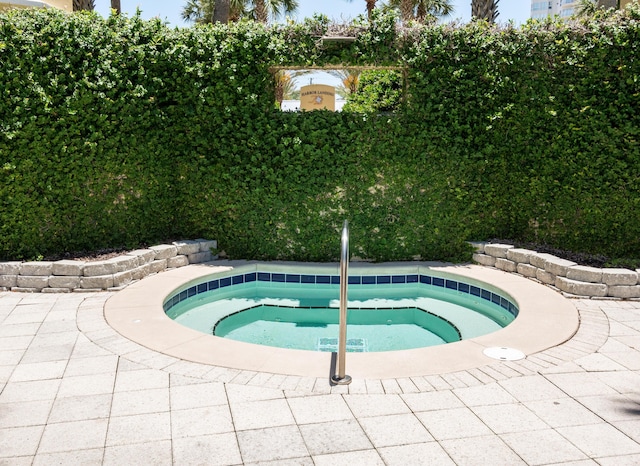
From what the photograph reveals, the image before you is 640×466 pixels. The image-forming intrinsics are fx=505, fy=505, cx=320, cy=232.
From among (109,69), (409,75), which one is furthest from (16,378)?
(409,75)

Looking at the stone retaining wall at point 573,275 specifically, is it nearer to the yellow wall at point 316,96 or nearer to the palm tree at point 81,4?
the yellow wall at point 316,96

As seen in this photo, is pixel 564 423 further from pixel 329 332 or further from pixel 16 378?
pixel 16 378

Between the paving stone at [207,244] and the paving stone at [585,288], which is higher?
the paving stone at [207,244]

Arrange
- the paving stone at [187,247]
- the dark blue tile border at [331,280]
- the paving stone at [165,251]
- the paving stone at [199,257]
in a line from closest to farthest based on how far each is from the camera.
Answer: the dark blue tile border at [331,280], the paving stone at [165,251], the paving stone at [187,247], the paving stone at [199,257]

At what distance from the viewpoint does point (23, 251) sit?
307 inches

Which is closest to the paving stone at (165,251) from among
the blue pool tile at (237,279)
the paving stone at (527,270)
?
the blue pool tile at (237,279)

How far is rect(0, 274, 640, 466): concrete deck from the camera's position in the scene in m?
3.32

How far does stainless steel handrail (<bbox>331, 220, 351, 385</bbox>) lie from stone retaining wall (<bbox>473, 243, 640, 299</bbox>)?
4.33m

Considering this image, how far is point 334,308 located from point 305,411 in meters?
3.65

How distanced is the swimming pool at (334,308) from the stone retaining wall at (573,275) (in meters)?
0.86

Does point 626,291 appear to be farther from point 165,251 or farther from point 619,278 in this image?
point 165,251

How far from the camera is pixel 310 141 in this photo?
28.7 feet

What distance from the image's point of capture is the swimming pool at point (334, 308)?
254 inches

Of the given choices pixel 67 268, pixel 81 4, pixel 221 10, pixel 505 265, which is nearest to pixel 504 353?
pixel 505 265
